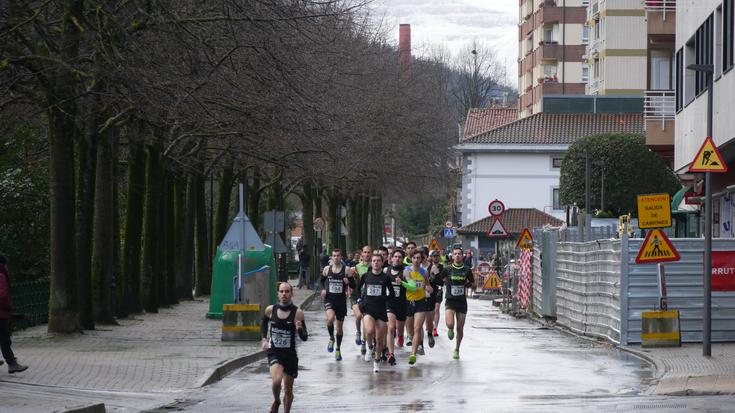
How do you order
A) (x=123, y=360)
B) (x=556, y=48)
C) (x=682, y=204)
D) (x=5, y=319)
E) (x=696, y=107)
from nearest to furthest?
1. (x=5, y=319)
2. (x=123, y=360)
3. (x=696, y=107)
4. (x=682, y=204)
5. (x=556, y=48)

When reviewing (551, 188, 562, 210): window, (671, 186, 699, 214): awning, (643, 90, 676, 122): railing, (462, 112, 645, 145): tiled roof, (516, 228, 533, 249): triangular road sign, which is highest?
(462, 112, 645, 145): tiled roof

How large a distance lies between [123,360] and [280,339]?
21.3 feet

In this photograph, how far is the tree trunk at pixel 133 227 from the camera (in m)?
30.9

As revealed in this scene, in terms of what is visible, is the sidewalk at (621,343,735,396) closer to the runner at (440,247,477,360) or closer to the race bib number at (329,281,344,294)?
the runner at (440,247,477,360)

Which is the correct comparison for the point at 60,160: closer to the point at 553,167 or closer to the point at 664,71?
the point at 664,71

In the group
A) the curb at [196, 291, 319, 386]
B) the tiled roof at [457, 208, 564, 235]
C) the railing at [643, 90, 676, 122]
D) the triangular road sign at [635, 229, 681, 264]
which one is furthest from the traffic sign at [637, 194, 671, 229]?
the tiled roof at [457, 208, 564, 235]

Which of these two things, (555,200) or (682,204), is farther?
(555,200)

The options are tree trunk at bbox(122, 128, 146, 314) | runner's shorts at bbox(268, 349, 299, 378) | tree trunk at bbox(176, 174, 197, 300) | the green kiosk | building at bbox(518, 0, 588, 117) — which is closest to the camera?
runner's shorts at bbox(268, 349, 299, 378)

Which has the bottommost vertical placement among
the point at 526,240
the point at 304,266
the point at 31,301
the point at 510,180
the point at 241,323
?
the point at 241,323

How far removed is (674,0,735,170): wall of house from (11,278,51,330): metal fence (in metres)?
13.9

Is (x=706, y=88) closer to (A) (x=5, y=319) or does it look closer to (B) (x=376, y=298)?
(B) (x=376, y=298)

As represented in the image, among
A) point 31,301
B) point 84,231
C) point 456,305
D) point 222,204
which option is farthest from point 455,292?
point 222,204

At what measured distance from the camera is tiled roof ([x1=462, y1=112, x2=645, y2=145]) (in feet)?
290

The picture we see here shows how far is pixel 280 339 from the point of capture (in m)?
14.2
